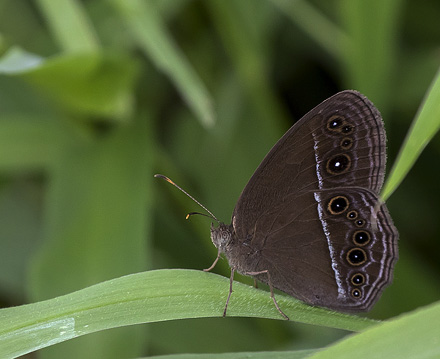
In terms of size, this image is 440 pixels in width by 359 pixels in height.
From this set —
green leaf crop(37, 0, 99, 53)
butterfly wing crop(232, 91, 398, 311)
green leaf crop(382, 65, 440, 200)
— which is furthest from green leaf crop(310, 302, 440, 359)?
green leaf crop(37, 0, 99, 53)

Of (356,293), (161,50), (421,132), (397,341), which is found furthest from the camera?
(161,50)

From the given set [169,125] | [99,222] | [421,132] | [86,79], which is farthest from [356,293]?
[169,125]

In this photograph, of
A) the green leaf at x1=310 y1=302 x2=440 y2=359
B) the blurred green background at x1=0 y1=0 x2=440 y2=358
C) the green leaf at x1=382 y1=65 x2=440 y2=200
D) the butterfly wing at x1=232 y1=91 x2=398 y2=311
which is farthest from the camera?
the blurred green background at x1=0 y1=0 x2=440 y2=358

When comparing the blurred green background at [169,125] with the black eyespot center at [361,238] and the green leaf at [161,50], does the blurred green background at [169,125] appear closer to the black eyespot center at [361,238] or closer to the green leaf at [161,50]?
the green leaf at [161,50]

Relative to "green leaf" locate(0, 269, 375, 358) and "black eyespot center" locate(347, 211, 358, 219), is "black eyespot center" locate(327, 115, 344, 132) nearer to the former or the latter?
"black eyespot center" locate(347, 211, 358, 219)

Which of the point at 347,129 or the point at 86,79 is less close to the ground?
the point at 86,79

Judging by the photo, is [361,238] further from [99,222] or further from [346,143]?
[99,222]

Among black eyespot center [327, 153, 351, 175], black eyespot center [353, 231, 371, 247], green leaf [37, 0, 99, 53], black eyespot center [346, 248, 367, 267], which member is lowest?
black eyespot center [346, 248, 367, 267]

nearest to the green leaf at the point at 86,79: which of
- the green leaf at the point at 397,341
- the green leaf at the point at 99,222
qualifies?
the green leaf at the point at 99,222
